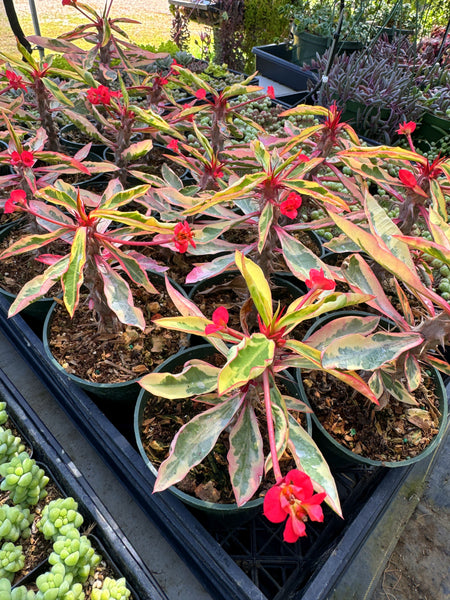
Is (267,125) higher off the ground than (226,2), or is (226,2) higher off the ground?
(226,2)

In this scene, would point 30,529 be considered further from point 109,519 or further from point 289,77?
point 289,77

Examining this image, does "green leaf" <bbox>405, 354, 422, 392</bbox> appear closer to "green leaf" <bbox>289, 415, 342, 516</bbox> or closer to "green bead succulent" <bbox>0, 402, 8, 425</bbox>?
"green leaf" <bbox>289, 415, 342, 516</bbox>

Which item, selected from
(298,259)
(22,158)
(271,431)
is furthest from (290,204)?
(22,158)

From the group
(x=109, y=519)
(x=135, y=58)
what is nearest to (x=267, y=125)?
(x=135, y=58)

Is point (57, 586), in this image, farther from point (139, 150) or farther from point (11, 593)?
point (139, 150)

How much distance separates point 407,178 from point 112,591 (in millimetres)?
1196

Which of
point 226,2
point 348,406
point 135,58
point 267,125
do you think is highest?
point 226,2

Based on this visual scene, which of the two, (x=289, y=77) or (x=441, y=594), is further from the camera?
(x=289, y=77)

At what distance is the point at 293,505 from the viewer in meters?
0.52

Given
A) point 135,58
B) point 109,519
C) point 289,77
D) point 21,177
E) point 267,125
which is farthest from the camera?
point 289,77

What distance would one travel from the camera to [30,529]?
974 mm

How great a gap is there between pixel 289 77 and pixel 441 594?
3599 millimetres

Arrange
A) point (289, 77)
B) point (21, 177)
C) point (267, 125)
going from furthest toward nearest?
1. point (289, 77)
2. point (267, 125)
3. point (21, 177)

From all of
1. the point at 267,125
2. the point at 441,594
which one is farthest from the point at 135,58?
the point at 441,594
